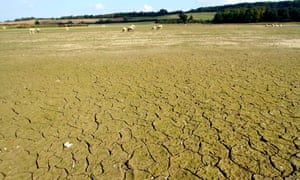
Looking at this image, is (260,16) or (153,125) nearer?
(153,125)

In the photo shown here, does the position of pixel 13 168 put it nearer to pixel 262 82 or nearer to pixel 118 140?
pixel 118 140

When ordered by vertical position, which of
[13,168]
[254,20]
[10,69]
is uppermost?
[254,20]

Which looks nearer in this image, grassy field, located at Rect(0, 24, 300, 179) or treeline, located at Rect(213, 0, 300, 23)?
grassy field, located at Rect(0, 24, 300, 179)

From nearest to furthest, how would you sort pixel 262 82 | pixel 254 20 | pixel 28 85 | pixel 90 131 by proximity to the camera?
pixel 90 131 → pixel 262 82 → pixel 28 85 → pixel 254 20

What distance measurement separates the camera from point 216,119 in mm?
4027

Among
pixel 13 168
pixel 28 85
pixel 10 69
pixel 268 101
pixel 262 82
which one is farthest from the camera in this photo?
pixel 10 69

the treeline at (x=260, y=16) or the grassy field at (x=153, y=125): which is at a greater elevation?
the treeline at (x=260, y=16)

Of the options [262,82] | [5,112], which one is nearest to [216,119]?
[262,82]

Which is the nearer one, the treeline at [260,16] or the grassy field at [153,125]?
the grassy field at [153,125]

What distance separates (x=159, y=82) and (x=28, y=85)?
14.2 ft

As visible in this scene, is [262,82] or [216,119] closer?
[216,119]

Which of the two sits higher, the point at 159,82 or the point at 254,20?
the point at 254,20

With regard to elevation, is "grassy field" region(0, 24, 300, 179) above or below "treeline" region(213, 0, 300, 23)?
below

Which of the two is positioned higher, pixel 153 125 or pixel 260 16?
pixel 260 16
